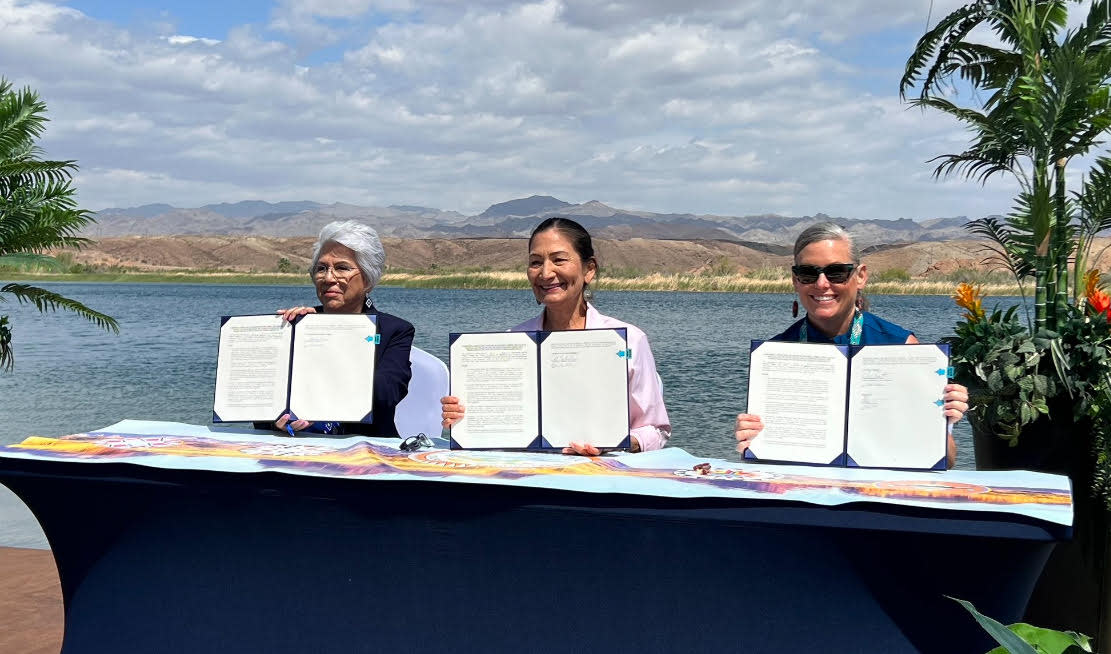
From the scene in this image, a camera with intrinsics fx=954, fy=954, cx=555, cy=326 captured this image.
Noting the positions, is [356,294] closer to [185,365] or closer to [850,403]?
[850,403]

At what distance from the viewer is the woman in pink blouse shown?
124 inches

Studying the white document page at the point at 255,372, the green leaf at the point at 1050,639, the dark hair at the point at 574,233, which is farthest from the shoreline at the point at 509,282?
the green leaf at the point at 1050,639

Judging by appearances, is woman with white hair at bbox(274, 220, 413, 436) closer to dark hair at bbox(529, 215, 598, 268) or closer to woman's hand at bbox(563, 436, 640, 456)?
dark hair at bbox(529, 215, 598, 268)

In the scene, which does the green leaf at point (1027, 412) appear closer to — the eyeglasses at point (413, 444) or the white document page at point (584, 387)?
the white document page at point (584, 387)

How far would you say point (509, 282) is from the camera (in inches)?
3135

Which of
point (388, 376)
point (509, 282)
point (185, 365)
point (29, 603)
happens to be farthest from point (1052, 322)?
point (509, 282)

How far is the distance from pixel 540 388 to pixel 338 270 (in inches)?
39.3

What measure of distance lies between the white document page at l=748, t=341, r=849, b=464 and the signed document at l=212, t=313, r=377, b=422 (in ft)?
4.22

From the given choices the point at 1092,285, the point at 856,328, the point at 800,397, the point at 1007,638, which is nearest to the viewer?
the point at 1007,638

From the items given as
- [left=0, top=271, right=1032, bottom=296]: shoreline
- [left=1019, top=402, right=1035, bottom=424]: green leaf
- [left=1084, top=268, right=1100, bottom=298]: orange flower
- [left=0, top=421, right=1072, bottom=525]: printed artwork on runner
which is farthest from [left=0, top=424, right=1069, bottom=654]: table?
[left=0, top=271, right=1032, bottom=296]: shoreline

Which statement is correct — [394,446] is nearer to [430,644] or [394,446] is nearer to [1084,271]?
[430,644]

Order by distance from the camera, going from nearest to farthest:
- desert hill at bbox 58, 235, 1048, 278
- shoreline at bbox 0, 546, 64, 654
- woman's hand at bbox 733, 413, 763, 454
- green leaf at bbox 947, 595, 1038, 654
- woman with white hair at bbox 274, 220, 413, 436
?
green leaf at bbox 947, 595, 1038, 654 < woman's hand at bbox 733, 413, 763, 454 < woman with white hair at bbox 274, 220, 413, 436 < shoreline at bbox 0, 546, 64, 654 < desert hill at bbox 58, 235, 1048, 278

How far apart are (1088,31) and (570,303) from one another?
16.8ft

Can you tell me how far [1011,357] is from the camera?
3582 mm
